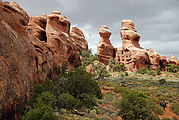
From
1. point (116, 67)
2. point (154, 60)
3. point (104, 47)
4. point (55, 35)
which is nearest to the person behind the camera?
point (55, 35)

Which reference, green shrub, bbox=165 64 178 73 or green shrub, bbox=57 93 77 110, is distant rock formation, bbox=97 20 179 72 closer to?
green shrub, bbox=165 64 178 73

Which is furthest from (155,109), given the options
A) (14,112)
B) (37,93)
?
(14,112)

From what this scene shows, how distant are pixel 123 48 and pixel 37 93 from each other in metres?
66.3

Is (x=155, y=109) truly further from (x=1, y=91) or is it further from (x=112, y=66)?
(x=112, y=66)

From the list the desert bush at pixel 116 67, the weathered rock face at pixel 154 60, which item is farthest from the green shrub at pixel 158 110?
the weathered rock face at pixel 154 60

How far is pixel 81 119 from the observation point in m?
8.47

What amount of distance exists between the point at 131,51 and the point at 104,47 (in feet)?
56.0

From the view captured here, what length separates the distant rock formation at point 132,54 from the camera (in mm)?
62125

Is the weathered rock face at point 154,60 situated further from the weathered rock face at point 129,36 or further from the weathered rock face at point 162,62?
the weathered rock face at point 129,36

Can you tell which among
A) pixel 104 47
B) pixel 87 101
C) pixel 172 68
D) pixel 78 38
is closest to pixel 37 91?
pixel 87 101

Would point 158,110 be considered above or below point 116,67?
below

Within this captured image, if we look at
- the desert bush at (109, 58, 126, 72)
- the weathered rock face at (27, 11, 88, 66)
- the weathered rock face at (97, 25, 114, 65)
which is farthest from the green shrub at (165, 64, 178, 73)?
the weathered rock face at (27, 11, 88, 66)

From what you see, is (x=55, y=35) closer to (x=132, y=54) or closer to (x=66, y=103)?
(x=66, y=103)

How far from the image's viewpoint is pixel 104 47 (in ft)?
245
